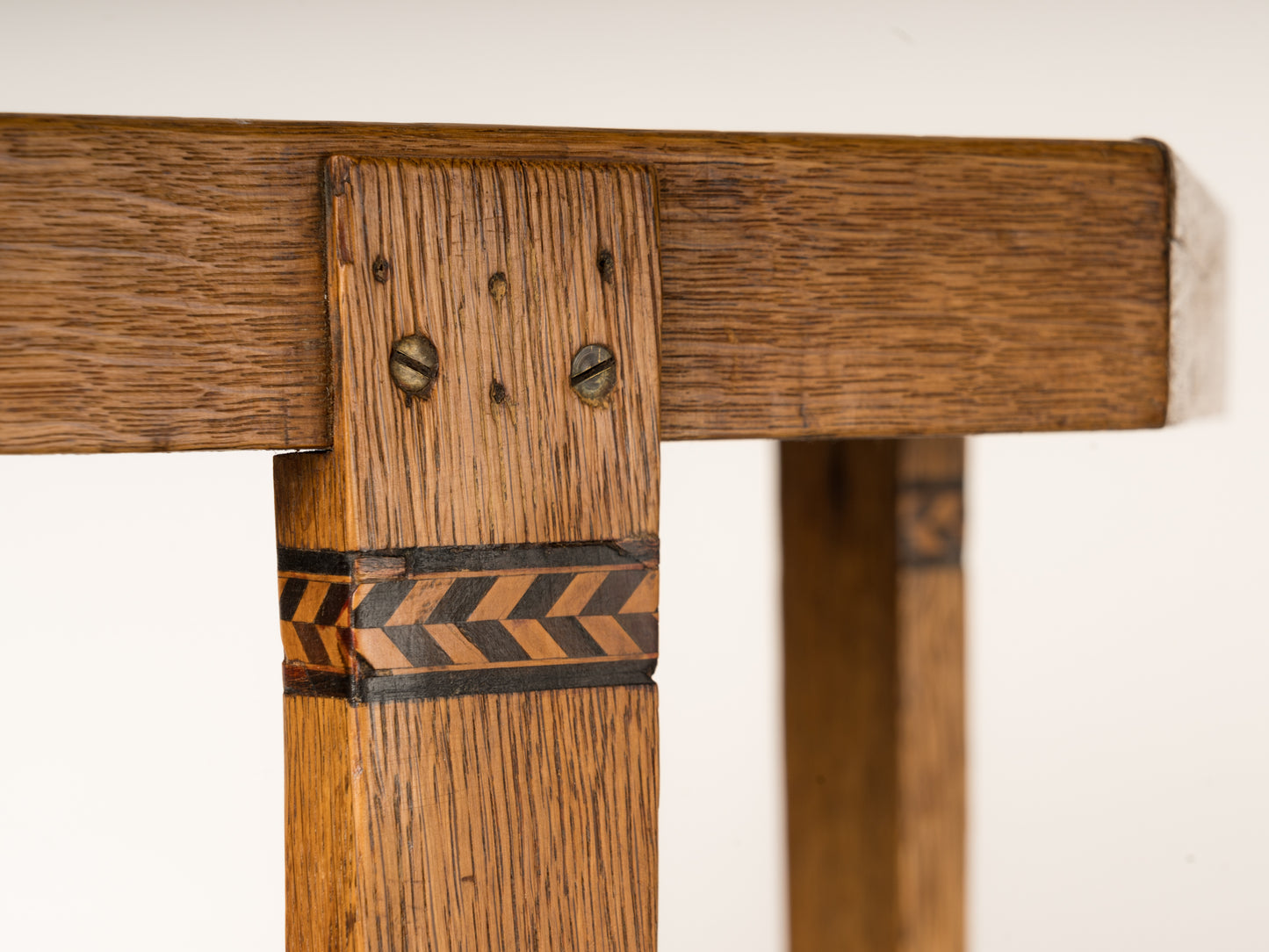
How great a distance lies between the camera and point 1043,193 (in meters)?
0.58

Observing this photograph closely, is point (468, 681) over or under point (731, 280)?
under

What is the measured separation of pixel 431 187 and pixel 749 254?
115 millimetres

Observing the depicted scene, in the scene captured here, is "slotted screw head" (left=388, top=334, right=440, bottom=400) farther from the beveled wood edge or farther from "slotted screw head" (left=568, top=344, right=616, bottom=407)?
the beveled wood edge

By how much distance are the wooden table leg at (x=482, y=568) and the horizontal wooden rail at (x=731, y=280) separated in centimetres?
2

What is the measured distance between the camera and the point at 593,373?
50cm

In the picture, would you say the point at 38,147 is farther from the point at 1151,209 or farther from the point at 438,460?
the point at 1151,209

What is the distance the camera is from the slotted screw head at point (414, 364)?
1.59ft

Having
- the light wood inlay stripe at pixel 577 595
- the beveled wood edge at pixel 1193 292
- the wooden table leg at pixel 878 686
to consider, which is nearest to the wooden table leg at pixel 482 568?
the light wood inlay stripe at pixel 577 595

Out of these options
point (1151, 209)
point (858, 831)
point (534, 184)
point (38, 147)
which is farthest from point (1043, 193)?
point (858, 831)

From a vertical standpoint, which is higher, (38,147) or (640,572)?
(38,147)

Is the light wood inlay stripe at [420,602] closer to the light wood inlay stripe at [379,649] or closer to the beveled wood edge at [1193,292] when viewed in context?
the light wood inlay stripe at [379,649]

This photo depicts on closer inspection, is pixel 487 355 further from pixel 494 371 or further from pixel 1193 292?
pixel 1193 292

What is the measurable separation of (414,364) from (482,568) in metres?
0.07

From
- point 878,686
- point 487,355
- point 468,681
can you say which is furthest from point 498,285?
point 878,686
